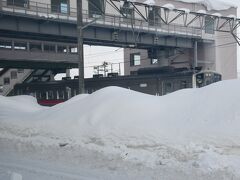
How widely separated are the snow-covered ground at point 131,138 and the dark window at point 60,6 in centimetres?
3132

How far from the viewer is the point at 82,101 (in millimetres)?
14641

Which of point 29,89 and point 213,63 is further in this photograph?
point 213,63

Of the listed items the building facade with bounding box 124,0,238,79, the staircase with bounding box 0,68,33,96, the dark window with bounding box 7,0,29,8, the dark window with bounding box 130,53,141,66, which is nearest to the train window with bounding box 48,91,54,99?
the dark window with bounding box 7,0,29,8

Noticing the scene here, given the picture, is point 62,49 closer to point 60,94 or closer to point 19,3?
point 19,3

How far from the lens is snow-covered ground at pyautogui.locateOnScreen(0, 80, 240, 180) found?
7609 mm

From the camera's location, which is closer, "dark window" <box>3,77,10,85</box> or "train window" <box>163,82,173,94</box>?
"train window" <box>163,82,173,94</box>

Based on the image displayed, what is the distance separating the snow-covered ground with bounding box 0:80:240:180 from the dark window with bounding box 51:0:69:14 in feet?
103

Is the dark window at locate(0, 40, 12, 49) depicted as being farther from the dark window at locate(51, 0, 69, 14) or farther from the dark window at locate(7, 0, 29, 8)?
the dark window at locate(7, 0, 29, 8)

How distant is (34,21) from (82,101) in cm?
2293

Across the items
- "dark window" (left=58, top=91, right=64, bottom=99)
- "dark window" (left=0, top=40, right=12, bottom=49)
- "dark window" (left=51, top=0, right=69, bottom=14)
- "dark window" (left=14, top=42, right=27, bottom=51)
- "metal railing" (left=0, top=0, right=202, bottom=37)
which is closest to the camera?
"metal railing" (left=0, top=0, right=202, bottom=37)

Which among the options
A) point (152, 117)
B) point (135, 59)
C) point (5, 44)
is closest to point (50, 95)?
point (5, 44)

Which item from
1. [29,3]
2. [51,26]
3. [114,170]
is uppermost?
[29,3]

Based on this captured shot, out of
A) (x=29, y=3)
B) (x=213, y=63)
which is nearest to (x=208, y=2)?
(x=213, y=63)

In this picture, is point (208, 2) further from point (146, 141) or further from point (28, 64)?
point (146, 141)
